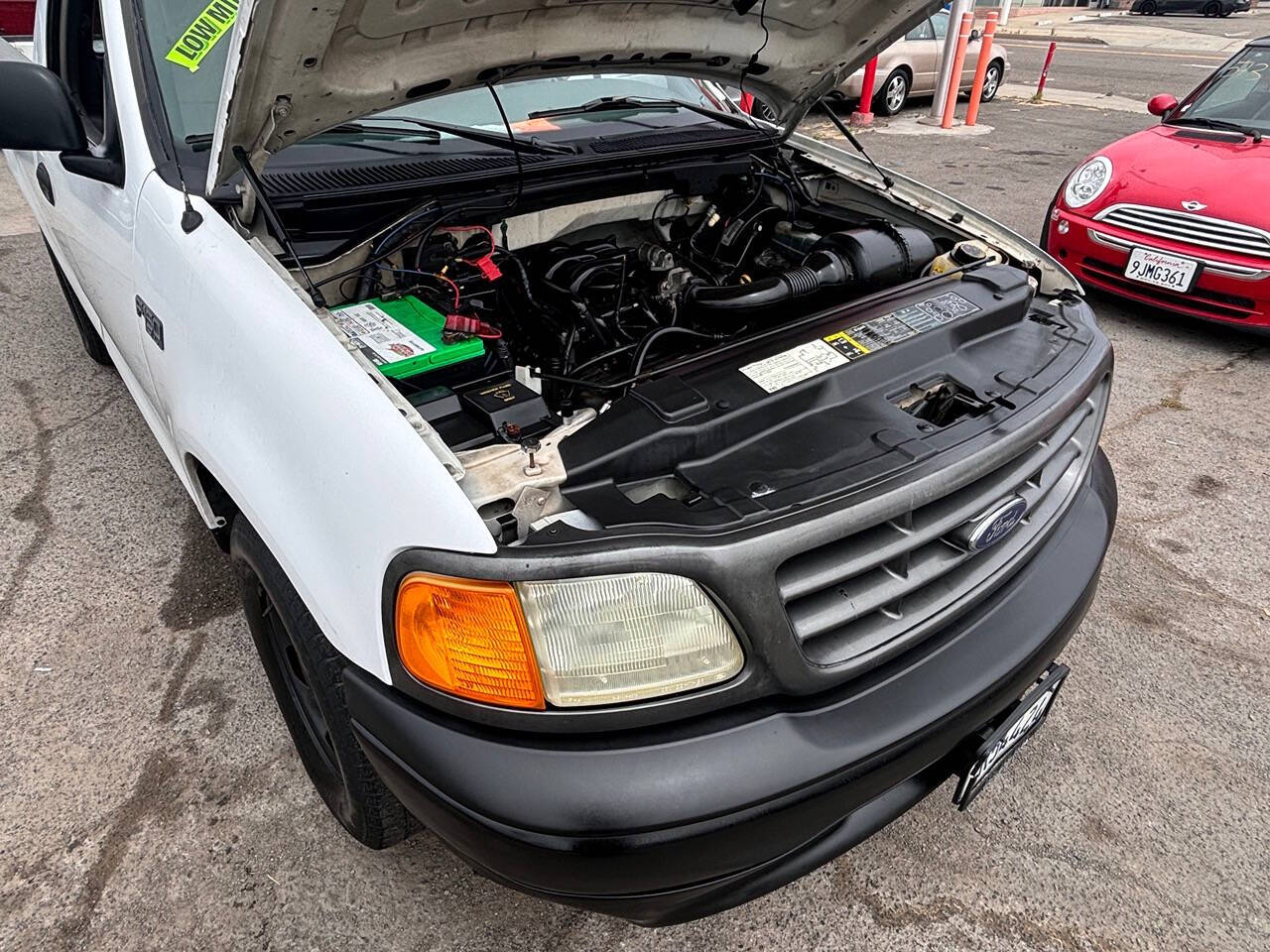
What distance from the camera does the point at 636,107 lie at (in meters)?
2.82

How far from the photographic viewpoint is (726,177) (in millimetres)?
2625

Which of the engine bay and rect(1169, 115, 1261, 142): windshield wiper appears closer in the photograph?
the engine bay

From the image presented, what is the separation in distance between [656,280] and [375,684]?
139cm

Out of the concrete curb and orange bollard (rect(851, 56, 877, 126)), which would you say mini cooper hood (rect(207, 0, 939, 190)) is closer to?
orange bollard (rect(851, 56, 877, 126))

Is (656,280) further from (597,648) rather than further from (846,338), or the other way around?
(597,648)

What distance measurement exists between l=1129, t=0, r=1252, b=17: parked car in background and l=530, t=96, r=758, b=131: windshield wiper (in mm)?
35520

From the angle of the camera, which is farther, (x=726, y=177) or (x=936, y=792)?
(x=726, y=177)

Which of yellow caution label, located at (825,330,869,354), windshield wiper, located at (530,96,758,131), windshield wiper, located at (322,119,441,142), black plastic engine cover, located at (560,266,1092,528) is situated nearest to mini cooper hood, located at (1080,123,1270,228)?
windshield wiper, located at (530,96,758,131)

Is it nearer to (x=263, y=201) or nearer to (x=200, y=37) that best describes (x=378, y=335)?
(x=263, y=201)

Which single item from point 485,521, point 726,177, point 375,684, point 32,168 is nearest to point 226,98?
point 485,521

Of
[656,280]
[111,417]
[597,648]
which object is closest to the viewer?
[597,648]

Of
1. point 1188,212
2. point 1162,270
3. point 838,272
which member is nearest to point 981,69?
point 1188,212

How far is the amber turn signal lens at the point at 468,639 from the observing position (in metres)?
1.17

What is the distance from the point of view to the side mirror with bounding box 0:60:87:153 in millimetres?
1705
